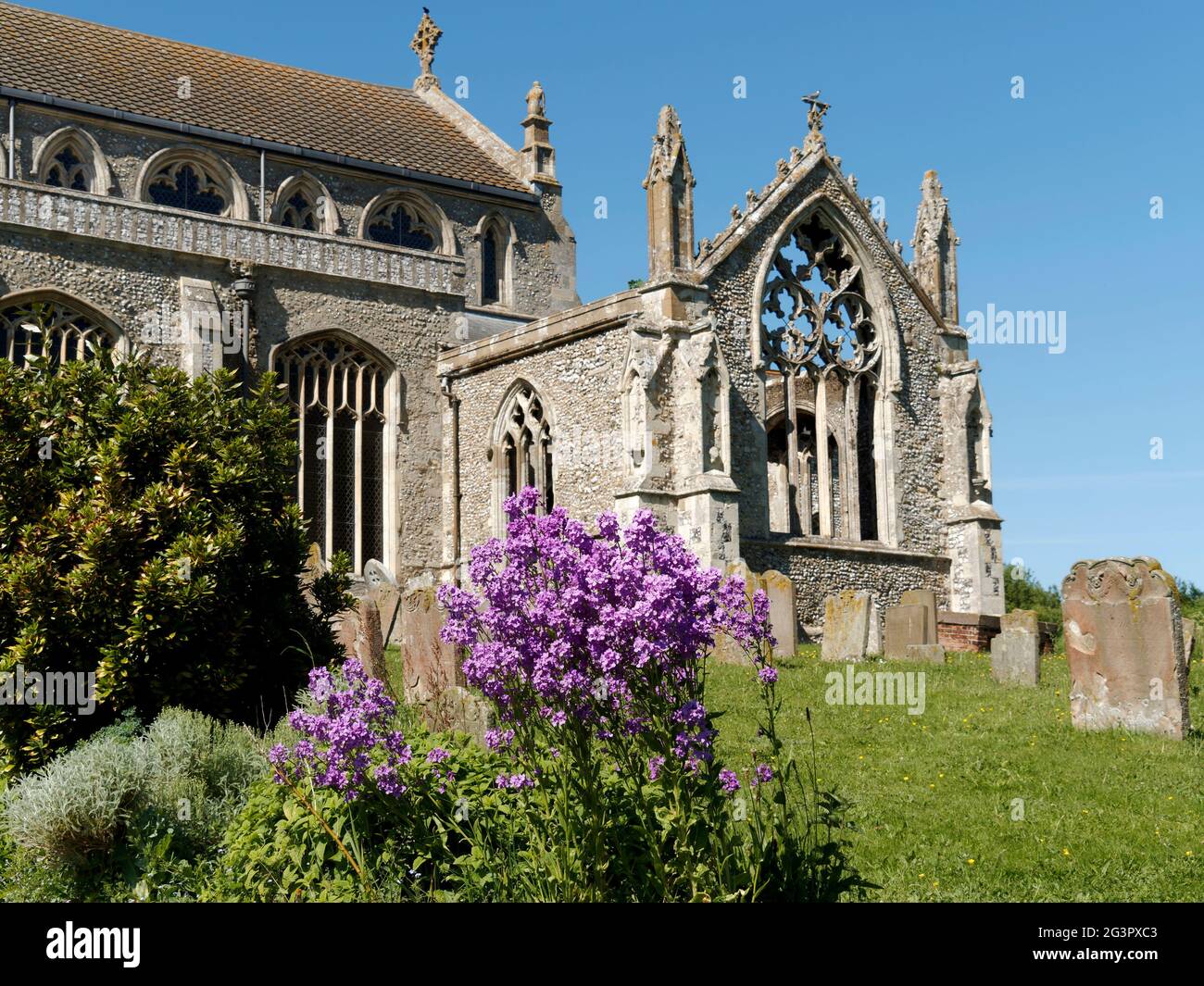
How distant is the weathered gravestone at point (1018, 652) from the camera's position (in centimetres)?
1466

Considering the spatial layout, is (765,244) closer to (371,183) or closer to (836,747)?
(371,183)

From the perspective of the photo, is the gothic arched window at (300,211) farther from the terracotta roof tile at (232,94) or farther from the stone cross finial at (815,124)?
the stone cross finial at (815,124)

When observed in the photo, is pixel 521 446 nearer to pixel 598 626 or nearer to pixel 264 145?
pixel 264 145

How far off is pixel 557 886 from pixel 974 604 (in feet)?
63.6

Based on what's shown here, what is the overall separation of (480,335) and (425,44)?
13.5 m

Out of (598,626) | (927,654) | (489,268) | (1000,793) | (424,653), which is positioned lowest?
(1000,793)

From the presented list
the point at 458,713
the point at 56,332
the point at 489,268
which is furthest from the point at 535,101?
the point at 458,713

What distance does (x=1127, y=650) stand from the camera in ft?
38.8

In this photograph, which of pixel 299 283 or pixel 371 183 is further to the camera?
pixel 371 183

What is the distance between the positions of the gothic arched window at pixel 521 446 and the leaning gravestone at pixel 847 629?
6.81 m

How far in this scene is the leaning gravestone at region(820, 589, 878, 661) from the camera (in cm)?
1730

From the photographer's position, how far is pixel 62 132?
26672 millimetres

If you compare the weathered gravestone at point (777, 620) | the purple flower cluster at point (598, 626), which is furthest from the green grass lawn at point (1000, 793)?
the weathered gravestone at point (777, 620)
